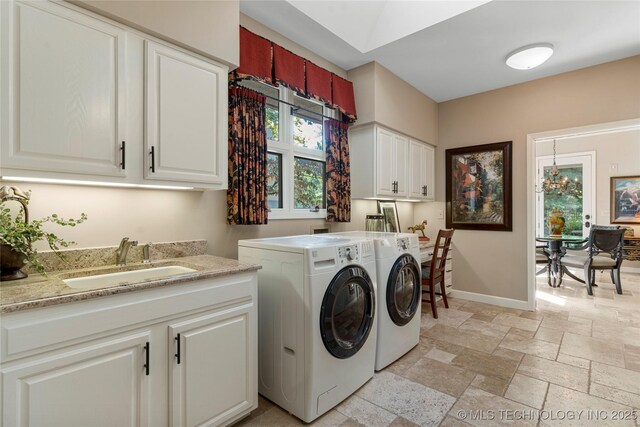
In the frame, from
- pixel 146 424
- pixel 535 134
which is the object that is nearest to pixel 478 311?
pixel 535 134

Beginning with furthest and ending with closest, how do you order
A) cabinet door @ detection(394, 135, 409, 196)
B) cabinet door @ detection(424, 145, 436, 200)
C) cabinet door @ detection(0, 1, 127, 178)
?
cabinet door @ detection(424, 145, 436, 200) → cabinet door @ detection(394, 135, 409, 196) → cabinet door @ detection(0, 1, 127, 178)

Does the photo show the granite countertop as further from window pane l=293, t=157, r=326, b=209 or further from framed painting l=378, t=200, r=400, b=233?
framed painting l=378, t=200, r=400, b=233

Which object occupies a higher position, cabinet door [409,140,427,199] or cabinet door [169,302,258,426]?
cabinet door [409,140,427,199]

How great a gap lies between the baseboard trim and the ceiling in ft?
8.89

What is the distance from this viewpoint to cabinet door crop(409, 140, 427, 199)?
3965mm

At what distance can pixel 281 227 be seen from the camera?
9.31ft

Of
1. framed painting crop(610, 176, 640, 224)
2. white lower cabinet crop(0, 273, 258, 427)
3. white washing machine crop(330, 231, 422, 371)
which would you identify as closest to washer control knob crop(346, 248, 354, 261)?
white washing machine crop(330, 231, 422, 371)

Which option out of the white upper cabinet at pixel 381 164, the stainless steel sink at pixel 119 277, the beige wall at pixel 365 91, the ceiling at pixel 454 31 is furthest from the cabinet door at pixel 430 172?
the stainless steel sink at pixel 119 277

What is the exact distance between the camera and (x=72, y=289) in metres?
1.25

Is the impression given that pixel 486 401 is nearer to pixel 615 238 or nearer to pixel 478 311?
pixel 478 311

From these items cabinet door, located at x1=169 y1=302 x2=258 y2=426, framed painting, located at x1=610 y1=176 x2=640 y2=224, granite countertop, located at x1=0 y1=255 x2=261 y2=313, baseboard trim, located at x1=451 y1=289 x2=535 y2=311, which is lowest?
baseboard trim, located at x1=451 y1=289 x2=535 y2=311

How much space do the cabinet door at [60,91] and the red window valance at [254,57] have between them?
2.88 ft

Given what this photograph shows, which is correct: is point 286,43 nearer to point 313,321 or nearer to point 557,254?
point 313,321

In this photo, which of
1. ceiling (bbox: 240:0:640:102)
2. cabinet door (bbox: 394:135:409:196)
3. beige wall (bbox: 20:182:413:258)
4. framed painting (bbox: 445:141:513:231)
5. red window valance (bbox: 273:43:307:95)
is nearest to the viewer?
beige wall (bbox: 20:182:413:258)
